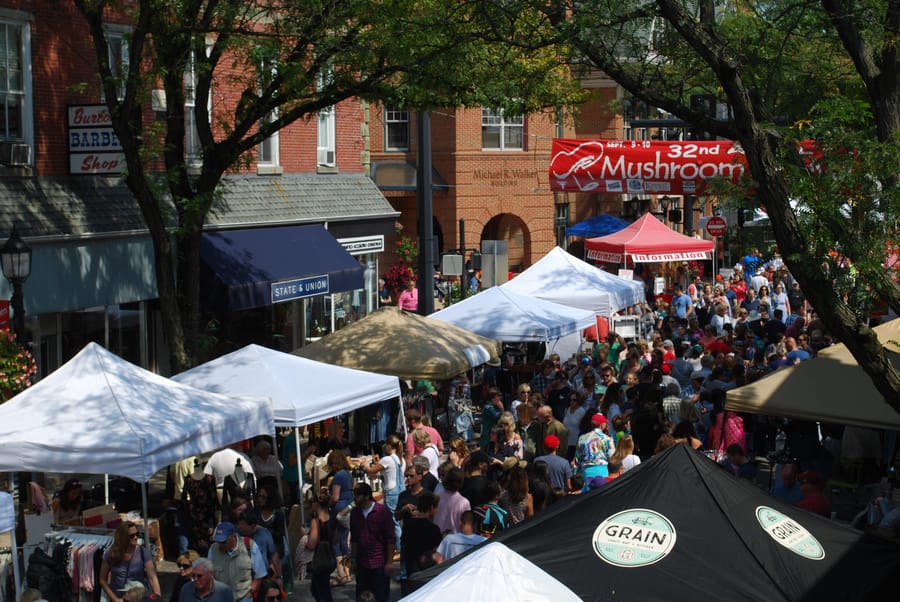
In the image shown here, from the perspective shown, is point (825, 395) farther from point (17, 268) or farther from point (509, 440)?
point (17, 268)

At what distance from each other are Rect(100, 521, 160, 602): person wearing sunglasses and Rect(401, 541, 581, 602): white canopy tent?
443 cm

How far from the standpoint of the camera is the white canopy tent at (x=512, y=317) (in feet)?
64.7

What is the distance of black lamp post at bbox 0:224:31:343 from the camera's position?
1420 cm

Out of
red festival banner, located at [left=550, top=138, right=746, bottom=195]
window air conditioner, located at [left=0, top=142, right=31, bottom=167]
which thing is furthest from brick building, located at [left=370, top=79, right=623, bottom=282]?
window air conditioner, located at [left=0, top=142, right=31, bottom=167]

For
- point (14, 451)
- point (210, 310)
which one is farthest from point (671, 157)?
point (14, 451)

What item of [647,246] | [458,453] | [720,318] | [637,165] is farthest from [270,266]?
[647,246]

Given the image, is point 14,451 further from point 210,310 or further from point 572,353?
point 572,353

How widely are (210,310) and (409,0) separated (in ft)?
23.5

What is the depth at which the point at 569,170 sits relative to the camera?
29312 mm

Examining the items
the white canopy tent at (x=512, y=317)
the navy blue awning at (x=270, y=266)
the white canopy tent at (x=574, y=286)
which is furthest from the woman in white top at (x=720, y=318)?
the navy blue awning at (x=270, y=266)

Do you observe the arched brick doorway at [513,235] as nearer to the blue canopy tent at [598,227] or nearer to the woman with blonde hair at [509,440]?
the blue canopy tent at [598,227]

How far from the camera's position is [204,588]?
8914mm

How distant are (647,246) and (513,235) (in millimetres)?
13130

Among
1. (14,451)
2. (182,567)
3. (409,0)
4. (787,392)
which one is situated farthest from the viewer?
(409,0)
